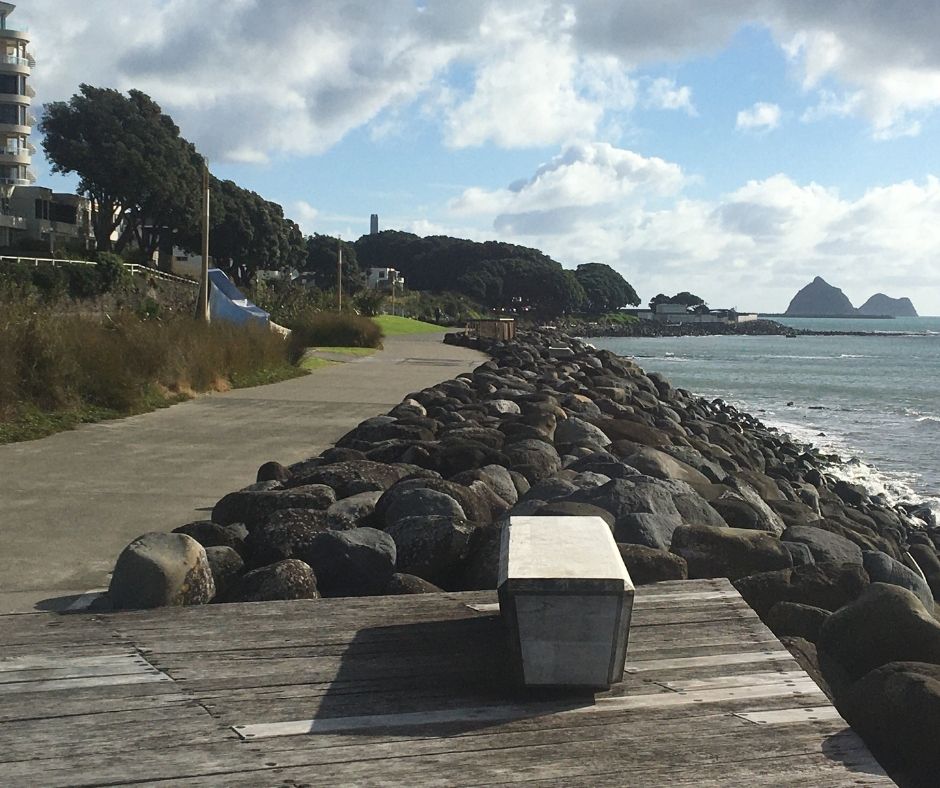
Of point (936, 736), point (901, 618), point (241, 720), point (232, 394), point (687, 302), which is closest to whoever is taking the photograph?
point (241, 720)

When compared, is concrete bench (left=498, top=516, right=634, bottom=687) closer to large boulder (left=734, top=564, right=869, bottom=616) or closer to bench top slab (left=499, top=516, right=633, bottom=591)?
bench top slab (left=499, top=516, right=633, bottom=591)

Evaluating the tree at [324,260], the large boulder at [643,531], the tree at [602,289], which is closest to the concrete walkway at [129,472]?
the large boulder at [643,531]

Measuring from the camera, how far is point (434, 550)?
485 cm

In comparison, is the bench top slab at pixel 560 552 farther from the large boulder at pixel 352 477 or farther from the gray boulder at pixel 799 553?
the large boulder at pixel 352 477

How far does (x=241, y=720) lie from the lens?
9.40ft

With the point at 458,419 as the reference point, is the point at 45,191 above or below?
above

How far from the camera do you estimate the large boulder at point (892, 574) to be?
5809 mm

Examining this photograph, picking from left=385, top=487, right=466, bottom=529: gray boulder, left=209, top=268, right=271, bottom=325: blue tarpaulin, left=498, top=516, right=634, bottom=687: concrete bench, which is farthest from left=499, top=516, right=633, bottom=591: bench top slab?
left=209, top=268, right=271, bottom=325: blue tarpaulin

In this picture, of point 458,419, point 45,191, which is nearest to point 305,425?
point 458,419

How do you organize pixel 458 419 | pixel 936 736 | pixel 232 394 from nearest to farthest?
pixel 936 736
pixel 458 419
pixel 232 394

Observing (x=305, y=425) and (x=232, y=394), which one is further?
(x=232, y=394)

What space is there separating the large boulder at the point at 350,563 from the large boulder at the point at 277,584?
0.14 m

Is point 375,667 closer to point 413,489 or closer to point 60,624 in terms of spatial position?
point 60,624

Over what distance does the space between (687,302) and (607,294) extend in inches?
1155
